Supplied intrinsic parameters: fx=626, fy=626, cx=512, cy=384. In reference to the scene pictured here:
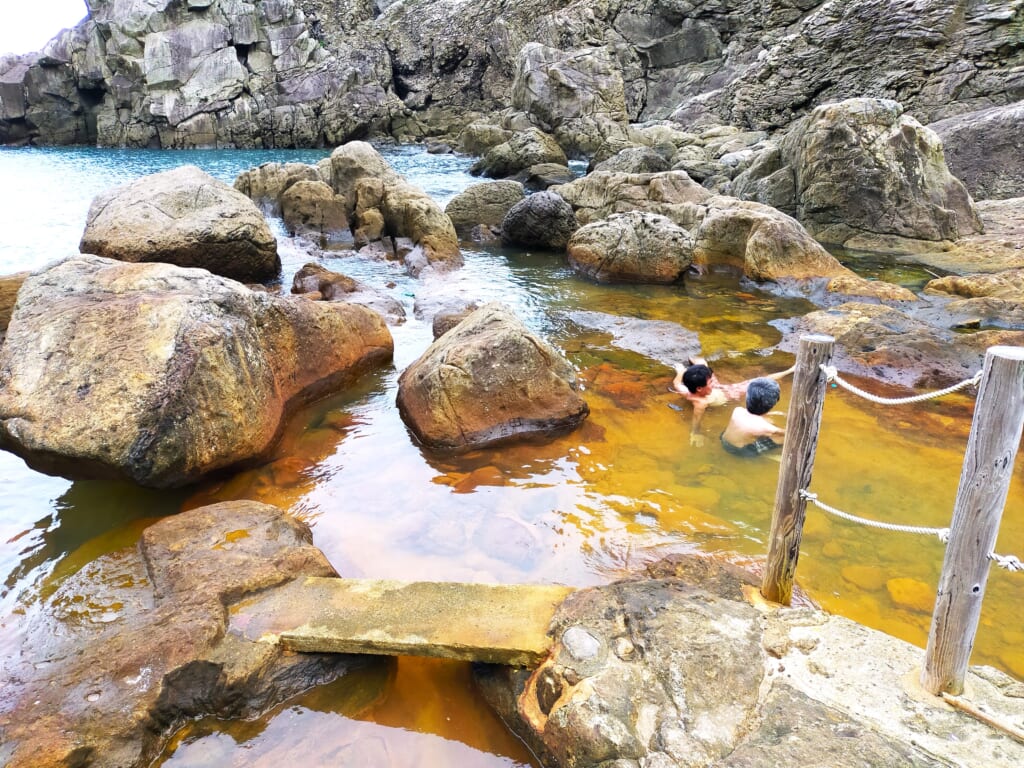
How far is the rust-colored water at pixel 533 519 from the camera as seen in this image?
3010 mm

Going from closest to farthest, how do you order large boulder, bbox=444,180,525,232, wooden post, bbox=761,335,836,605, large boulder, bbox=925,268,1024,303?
wooden post, bbox=761,335,836,605 → large boulder, bbox=925,268,1024,303 → large boulder, bbox=444,180,525,232

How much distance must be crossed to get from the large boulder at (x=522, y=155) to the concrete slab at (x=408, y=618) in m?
19.2

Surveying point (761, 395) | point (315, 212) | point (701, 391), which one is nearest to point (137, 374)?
point (761, 395)

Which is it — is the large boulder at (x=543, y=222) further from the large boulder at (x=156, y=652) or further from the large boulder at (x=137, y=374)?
the large boulder at (x=156, y=652)

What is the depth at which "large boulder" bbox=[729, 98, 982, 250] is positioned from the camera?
1141 centimetres

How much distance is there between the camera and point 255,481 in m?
4.95

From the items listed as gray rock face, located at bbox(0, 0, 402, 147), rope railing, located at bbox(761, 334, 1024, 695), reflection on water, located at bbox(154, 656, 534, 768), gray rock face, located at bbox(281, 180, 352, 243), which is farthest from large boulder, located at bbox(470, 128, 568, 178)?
gray rock face, located at bbox(0, 0, 402, 147)

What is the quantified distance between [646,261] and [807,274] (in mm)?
2543

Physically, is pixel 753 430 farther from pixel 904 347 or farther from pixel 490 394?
pixel 904 347

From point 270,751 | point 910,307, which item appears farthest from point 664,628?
point 910,307

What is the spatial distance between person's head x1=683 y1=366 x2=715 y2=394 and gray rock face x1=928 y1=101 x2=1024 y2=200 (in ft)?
36.3

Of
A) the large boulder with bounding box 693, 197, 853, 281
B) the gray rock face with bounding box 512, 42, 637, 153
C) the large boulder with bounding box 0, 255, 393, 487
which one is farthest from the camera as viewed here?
the gray rock face with bounding box 512, 42, 637, 153

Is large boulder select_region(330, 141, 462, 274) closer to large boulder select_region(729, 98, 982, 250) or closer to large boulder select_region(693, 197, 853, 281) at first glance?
large boulder select_region(693, 197, 853, 281)

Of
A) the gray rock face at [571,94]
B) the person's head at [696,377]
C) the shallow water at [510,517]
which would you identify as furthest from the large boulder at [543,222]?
the gray rock face at [571,94]
